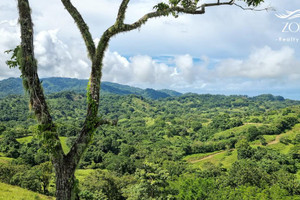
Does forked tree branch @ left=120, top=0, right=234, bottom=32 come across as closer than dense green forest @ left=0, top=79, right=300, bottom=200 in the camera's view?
Yes

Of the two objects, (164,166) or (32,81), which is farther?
(164,166)

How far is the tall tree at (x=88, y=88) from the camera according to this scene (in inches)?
181

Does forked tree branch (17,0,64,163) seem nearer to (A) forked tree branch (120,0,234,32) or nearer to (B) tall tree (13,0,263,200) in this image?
(B) tall tree (13,0,263,200)

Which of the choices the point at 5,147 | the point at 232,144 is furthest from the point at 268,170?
the point at 5,147

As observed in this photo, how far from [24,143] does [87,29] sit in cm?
9954

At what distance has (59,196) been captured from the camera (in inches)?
187

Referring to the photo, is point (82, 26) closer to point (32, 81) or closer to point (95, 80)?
point (95, 80)

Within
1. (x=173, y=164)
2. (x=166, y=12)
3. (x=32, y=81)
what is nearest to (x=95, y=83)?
(x=32, y=81)

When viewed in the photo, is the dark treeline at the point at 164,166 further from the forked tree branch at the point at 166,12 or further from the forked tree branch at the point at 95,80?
the forked tree branch at the point at 166,12

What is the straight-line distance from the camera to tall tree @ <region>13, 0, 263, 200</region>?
15.1ft

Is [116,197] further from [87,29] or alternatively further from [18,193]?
[87,29]

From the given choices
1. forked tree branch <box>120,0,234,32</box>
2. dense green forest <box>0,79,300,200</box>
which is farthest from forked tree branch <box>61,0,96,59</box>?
dense green forest <box>0,79,300,200</box>

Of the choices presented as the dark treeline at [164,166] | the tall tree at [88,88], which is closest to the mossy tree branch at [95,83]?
the tall tree at [88,88]

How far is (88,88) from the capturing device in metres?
5.22
